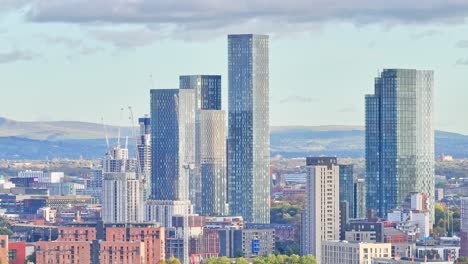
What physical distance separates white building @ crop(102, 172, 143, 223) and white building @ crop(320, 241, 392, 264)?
34599 mm

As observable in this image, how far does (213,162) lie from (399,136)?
1925 centimetres

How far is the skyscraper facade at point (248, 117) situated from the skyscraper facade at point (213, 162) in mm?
781

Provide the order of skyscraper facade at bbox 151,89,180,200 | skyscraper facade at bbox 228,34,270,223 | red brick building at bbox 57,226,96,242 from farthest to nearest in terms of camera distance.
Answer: skyscraper facade at bbox 151,89,180,200, skyscraper facade at bbox 228,34,270,223, red brick building at bbox 57,226,96,242

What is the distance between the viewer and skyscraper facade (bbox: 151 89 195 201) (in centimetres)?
19112

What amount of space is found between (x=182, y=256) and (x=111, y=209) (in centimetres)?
2657

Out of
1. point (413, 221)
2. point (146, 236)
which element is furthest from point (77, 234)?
point (413, 221)

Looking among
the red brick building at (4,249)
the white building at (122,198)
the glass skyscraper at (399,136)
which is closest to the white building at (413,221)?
the white building at (122,198)

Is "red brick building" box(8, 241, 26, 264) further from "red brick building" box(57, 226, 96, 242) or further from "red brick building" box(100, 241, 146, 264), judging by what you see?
"red brick building" box(100, 241, 146, 264)

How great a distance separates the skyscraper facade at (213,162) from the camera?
186125mm

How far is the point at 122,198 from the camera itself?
166m

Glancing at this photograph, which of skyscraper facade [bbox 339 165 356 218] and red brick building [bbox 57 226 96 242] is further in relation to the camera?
skyscraper facade [bbox 339 165 356 218]

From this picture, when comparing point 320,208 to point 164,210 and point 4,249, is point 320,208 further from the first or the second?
point 164,210

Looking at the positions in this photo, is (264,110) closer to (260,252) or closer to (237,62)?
(237,62)

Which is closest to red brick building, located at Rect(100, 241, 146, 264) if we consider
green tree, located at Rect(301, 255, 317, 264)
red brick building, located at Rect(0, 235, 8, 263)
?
red brick building, located at Rect(0, 235, 8, 263)
